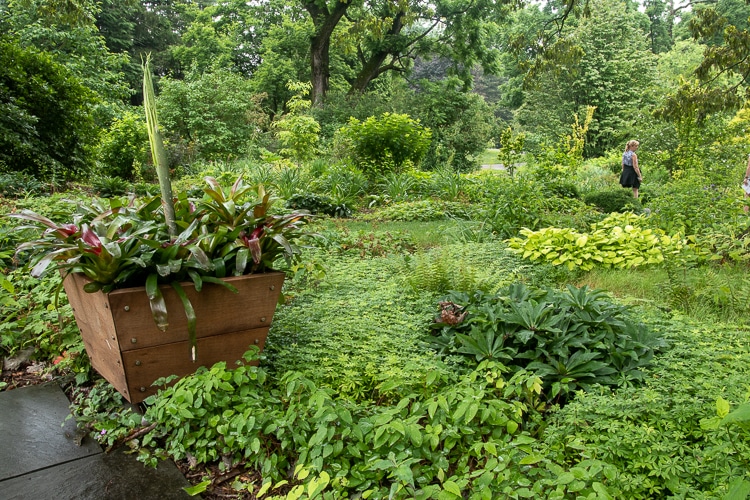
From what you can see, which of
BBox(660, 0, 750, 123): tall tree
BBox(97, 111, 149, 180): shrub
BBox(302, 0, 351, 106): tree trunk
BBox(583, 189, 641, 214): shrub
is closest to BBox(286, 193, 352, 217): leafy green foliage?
BBox(583, 189, 641, 214): shrub

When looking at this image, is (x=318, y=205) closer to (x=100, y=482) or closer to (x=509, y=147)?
(x=509, y=147)

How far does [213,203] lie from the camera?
2545mm

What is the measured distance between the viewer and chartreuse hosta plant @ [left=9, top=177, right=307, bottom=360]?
81.4 inches

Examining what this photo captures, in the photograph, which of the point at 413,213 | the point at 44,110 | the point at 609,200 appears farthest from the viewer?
the point at 609,200

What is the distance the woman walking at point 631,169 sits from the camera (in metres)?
10.0

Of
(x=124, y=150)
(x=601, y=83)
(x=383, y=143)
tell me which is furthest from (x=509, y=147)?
(x=601, y=83)

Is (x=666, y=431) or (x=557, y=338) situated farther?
(x=557, y=338)

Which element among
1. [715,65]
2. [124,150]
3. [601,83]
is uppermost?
[601,83]

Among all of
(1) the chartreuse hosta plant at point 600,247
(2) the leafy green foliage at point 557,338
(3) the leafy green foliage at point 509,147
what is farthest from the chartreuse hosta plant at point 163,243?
(3) the leafy green foliage at point 509,147

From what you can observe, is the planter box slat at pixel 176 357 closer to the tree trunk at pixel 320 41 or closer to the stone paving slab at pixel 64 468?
the stone paving slab at pixel 64 468

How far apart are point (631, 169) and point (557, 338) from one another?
9.09 meters

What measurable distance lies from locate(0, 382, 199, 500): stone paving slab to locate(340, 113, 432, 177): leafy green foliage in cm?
875

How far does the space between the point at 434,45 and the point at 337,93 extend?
4472 mm

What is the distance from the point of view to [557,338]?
2.53 m
